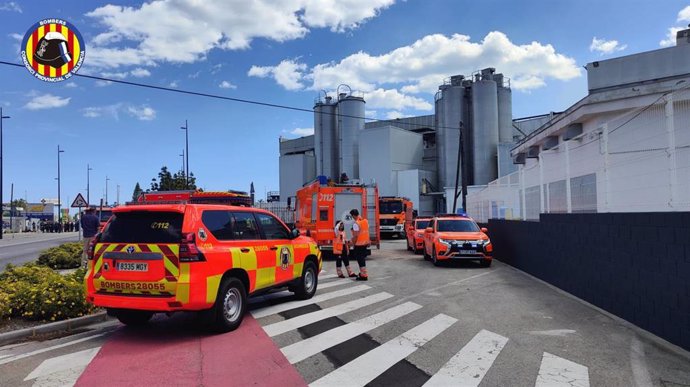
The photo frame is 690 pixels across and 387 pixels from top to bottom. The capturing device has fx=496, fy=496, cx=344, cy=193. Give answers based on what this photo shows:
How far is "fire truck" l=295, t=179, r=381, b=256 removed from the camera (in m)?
18.8

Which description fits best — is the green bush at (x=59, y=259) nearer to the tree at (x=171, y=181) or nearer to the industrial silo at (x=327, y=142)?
the tree at (x=171, y=181)

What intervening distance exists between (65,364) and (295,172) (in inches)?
2100

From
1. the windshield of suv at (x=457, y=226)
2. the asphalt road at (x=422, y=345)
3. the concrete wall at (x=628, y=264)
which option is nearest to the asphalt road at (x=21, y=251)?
the asphalt road at (x=422, y=345)

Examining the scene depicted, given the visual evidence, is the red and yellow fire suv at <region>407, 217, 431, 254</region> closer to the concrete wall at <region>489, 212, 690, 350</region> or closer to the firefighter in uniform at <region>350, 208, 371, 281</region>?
the firefighter in uniform at <region>350, 208, 371, 281</region>

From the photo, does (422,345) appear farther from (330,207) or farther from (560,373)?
(330,207)

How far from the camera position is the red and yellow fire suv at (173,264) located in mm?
6492

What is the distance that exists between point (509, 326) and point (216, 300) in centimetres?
427

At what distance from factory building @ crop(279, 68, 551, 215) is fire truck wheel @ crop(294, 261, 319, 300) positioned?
30600 mm

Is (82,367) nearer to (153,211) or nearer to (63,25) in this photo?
(153,211)

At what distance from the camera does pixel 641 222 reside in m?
7.18

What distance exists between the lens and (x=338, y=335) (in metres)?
6.85

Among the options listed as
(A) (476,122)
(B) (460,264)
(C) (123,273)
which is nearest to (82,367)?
(C) (123,273)

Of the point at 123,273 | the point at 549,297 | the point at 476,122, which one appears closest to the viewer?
the point at 123,273

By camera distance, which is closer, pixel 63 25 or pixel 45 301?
pixel 45 301
